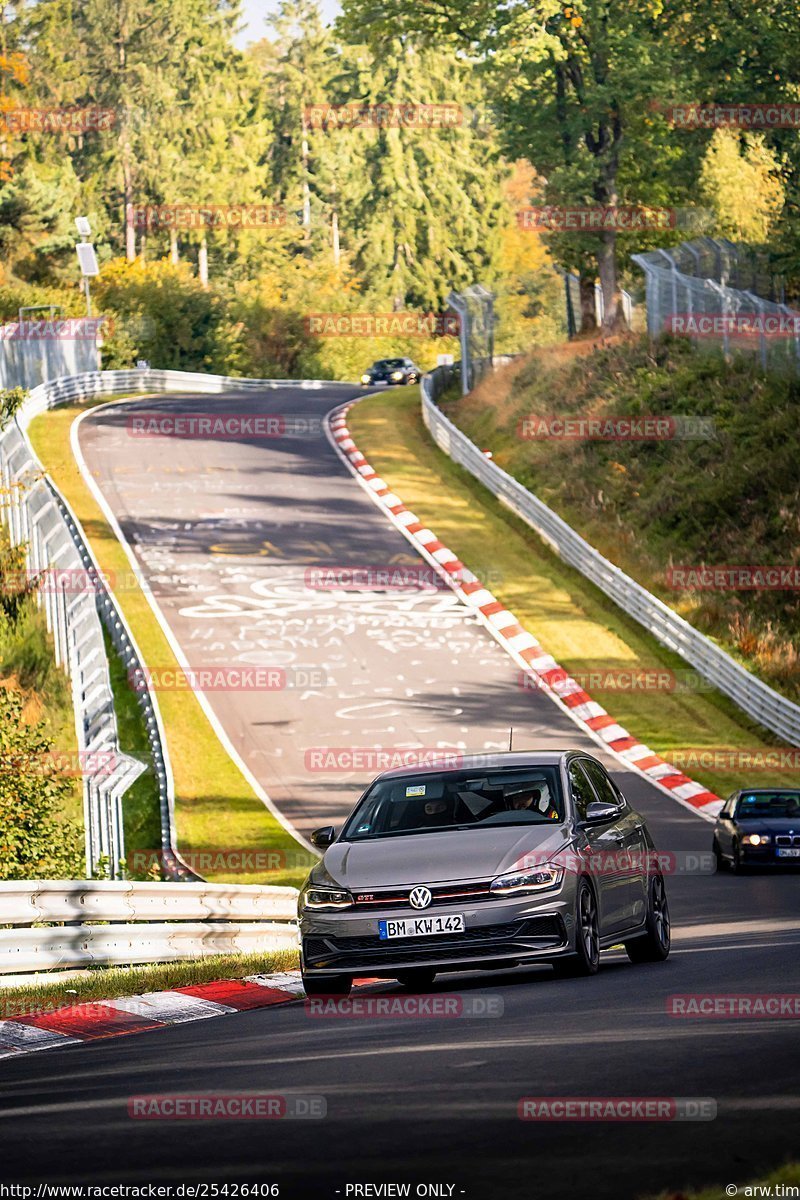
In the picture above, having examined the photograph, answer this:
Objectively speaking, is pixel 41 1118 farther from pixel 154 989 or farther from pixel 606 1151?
pixel 154 989

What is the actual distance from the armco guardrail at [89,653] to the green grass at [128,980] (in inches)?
220

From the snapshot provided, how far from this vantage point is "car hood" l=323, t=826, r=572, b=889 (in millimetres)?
11188

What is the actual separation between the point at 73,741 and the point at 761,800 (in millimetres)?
11338

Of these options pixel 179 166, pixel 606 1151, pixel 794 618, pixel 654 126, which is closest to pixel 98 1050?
pixel 606 1151

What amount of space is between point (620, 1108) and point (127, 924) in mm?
7192

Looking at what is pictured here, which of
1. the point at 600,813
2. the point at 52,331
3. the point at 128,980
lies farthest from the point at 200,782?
the point at 52,331

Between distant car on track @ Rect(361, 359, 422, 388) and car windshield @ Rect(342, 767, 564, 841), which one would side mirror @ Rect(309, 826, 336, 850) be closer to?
car windshield @ Rect(342, 767, 564, 841)

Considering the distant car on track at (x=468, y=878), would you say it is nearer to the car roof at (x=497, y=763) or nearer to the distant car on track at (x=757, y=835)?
the car roof at (x=497, y=763)

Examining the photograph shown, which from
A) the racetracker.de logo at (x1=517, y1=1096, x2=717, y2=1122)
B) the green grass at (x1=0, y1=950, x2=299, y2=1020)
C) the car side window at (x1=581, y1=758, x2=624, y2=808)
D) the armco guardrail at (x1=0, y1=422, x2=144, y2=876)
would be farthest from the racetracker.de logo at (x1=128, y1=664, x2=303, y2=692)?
the racetracker.de logo at (x1=517, y1=1096, x2=717, y2=1122)

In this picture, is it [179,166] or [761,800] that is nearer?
[761,800]

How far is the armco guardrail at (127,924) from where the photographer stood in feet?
38.3

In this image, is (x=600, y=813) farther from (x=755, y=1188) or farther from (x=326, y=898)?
(x=755, y=1188)

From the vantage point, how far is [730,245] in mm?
51594

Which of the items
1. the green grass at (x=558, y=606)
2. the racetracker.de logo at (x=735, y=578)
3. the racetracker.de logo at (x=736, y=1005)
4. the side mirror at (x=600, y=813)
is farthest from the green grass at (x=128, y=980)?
the racetracker.de logo at (x=735, y=578)
